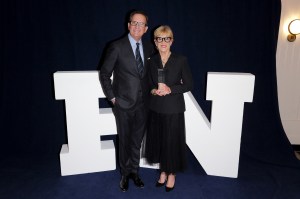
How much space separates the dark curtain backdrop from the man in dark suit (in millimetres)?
770

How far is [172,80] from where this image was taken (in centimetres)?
197

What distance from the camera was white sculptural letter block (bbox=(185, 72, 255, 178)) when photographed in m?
2.29

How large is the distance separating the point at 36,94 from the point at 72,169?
0.94m

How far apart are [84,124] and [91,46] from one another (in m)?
0.86

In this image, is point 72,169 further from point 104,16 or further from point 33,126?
point 104,16

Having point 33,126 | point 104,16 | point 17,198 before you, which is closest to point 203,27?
point 104,16

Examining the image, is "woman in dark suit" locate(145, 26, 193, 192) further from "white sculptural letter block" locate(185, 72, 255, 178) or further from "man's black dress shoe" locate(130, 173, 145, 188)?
"white sculptural letter block" locate(185, 72, 255, 178)

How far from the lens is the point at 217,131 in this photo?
7.97ft

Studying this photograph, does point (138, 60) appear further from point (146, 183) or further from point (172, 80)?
point (146, 183)

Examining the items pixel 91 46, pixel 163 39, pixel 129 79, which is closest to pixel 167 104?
pixel 129 79

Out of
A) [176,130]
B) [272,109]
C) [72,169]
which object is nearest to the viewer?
[176,130]

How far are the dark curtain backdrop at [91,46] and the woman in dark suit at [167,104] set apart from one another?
857mm

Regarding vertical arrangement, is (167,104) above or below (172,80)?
below

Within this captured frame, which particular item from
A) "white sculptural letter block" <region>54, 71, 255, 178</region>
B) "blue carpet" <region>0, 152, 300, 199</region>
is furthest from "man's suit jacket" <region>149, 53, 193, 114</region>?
"blue carpet" <region>0, 152, 300, 199</region>
